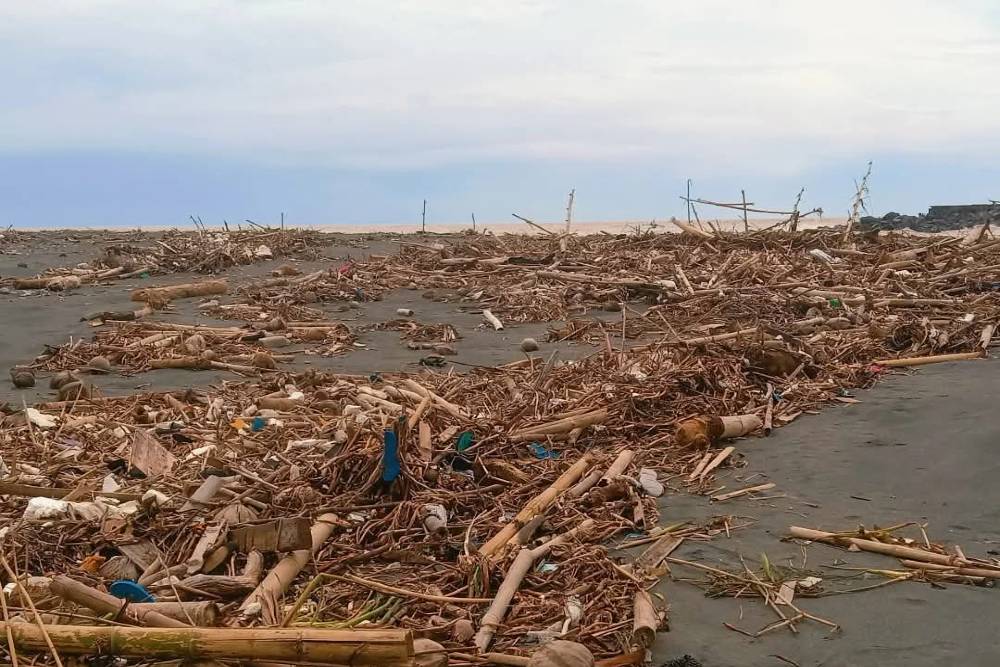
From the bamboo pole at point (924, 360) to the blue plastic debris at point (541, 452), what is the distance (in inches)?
121

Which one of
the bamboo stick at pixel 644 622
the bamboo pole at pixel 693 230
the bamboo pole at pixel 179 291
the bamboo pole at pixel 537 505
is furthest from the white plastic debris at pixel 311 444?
the bamboo pole at pixel 693 230

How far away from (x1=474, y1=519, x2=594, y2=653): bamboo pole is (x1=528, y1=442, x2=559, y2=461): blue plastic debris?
38.1 inches

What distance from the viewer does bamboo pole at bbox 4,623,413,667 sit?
2.63 m

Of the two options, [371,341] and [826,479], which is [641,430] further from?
[371,341]

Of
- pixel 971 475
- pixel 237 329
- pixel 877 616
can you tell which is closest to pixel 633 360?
pixel 971 475

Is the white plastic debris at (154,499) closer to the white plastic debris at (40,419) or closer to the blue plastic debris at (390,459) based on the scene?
the blue plastic debris at (390,459)

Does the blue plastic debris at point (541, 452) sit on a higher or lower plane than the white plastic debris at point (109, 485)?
higher

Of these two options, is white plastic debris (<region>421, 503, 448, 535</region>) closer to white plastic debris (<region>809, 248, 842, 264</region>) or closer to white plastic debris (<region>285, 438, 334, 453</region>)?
white plastic debris (<region>285, 438, 334, 453</region>)

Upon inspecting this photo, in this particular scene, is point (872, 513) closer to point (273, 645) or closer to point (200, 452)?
point (273, 645)

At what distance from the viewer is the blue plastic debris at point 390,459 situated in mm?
4391

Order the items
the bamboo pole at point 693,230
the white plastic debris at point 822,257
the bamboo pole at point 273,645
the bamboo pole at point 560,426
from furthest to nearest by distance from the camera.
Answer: the bamboo pole at point 693,230 → the white plastic debris at point 822,257 → the bamboo pole at point 560,426 → the bamboo pole at point 273,645

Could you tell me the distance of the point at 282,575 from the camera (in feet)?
11.8

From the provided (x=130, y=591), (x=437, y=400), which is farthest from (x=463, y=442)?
(x=130, y=591)

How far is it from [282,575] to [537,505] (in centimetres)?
121
